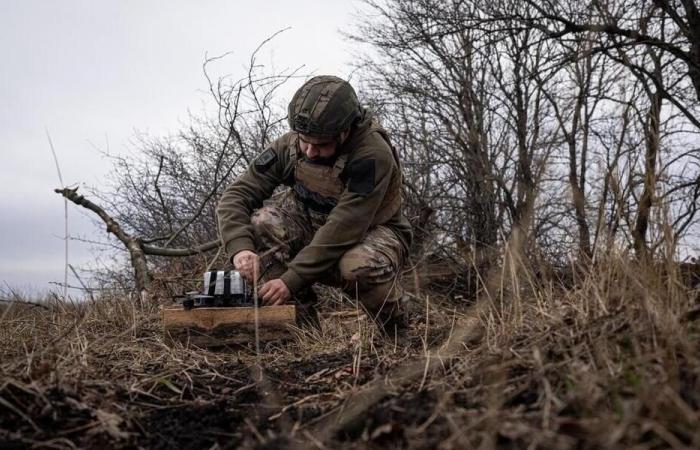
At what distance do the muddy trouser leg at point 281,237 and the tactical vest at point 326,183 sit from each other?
0.16 meters

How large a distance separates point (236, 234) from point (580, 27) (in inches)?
190

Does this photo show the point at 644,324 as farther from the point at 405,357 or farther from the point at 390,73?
the point at 390,73

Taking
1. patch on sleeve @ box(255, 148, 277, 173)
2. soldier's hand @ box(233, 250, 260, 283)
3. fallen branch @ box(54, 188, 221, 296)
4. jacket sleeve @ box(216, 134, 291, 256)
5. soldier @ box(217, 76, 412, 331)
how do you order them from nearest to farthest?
soldier @ box(217, 76, 412, 331), soldier's hand @ box(233, 250, 260, 283), jacket sleeve @ box(216, 134, 291, 256), patch on sleeve @ box(255, 148, 277, 173), fallen branch @ box(54, 188, 221, 296)

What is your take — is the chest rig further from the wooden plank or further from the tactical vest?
the wooden plank

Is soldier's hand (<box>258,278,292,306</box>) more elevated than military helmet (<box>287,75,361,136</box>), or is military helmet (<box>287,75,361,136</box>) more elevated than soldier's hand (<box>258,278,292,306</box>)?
military helmet (<box>287,75,361,136</box>)

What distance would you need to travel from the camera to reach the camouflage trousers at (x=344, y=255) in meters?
4.03

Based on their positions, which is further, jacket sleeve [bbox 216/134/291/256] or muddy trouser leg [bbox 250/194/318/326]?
muddy trouser leg [bbox 250/194/318/326]

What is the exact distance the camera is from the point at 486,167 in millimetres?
9594

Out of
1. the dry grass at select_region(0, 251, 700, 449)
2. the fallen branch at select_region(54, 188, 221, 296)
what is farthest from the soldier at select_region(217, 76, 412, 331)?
the fallen branch at select_region(54, 188, 221, 296)

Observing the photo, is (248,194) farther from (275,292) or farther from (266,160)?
(275,292)

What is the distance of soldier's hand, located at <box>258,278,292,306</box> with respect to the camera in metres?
3.97

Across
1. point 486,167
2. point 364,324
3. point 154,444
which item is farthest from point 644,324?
point 486,167

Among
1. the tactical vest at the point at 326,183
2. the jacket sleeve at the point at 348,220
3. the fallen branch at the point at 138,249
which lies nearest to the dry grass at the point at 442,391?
the jacket sleeve at the point at 348,220

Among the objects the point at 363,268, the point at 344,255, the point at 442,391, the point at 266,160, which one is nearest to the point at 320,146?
the point at 266,160
